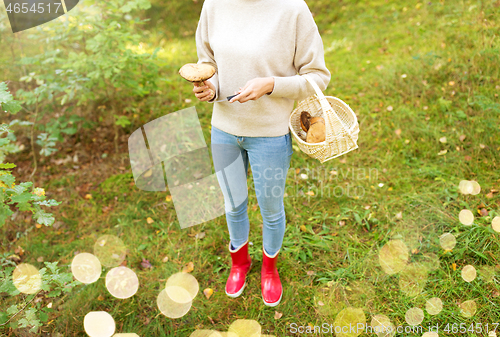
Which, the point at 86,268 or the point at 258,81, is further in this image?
the point at 86,268

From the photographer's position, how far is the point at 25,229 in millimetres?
2832

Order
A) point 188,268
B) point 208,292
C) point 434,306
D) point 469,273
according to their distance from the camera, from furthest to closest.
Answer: point 188,268 → point 208,292 → point 469,273 → point 434,306

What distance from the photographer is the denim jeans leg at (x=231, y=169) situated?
172 centimetres

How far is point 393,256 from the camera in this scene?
2371 millimetres

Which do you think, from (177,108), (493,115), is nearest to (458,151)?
(493,115)

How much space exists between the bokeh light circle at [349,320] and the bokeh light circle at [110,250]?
1682 millimetres

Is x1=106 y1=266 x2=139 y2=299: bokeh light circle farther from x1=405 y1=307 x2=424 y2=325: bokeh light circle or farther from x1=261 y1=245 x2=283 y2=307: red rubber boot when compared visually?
x1=405 y1=307 x2=424 y2=325: bokeh light circle

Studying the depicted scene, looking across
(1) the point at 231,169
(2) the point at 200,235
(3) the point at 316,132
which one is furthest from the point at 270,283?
(3) the point at 316,132

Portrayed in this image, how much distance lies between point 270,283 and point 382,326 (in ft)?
2.42

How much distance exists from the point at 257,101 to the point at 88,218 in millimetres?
2165

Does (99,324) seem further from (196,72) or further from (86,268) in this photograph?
(196,72)

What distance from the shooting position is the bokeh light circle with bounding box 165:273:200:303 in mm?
2256

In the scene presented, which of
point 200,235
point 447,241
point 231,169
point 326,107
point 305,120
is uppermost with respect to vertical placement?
point 326,107

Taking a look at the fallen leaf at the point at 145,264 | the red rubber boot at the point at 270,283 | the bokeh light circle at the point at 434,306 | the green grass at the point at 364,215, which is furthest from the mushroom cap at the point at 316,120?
the fallen leaf at the point at 145,264
